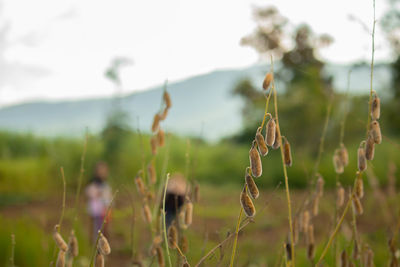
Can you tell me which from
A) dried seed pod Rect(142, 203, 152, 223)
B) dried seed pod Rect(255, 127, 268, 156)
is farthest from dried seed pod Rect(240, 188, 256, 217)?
dried seed pod Rect(142, 203, 152, 223)

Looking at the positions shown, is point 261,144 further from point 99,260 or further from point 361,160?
point 99,260

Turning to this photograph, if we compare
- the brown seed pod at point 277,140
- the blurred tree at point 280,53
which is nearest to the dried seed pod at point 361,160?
the brown seed pod at point 277,140

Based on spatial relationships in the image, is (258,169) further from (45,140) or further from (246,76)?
(246,76)

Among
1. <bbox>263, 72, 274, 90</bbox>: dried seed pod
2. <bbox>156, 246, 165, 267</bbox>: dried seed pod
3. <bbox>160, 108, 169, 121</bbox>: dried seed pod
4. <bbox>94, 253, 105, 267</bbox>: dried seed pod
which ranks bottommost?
<bbox>156, 246, 165, 267</bbox>: dried seed pod

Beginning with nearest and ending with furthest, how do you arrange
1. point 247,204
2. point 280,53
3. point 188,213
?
point 247,204
point 188,213
point 280,53

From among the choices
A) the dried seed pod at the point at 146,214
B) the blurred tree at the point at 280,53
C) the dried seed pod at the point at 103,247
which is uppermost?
the blurred tree at the point at 280,53

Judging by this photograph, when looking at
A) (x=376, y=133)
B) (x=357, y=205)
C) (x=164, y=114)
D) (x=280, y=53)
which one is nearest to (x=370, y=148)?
(x=376, y=133)

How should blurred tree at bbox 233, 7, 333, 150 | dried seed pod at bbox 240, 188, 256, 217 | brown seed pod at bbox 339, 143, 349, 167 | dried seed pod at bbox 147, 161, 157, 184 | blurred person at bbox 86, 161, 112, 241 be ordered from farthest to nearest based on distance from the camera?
blurred tree at bbox 233, 7, 333, 150
blurred person at bbox 86, 161, 112, 241
dried seed pod at bbox 147, 161, 157, 184
brown seed pod at bbox 339, 143, 349, 167
dried seed pod at bbox 240, 188, 256, 217

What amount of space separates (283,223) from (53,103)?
276ft

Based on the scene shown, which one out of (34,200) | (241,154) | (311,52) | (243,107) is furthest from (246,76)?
(34,200)

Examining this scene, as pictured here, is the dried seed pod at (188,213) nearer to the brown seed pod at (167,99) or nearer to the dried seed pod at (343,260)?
the brown seed pod at (167,99)

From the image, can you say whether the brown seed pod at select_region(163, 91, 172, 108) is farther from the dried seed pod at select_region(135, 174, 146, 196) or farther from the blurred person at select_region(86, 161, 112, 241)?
the blurred person at select_region(86, 161, 112, 241)

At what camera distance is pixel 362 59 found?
1.23 meters

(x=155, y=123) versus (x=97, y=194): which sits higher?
(x=155, y=123)
